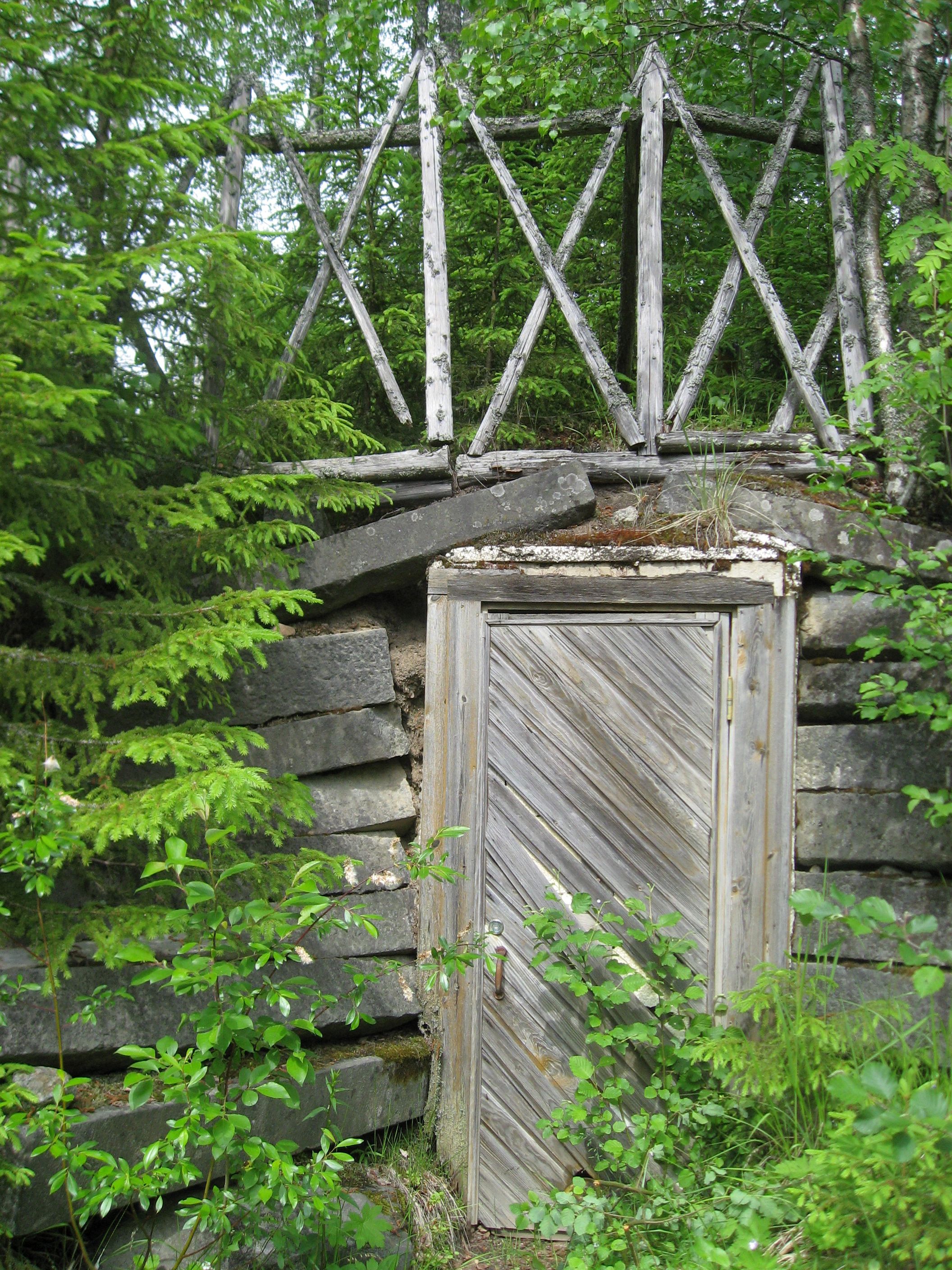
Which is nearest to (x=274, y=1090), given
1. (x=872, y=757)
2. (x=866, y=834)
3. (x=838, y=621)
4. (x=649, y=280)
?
(x=866, y=834)

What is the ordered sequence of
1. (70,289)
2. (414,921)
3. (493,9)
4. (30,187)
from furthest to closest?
(493,9) < (414,921) < (30,187) < (70,289)

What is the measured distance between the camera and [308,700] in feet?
12.8

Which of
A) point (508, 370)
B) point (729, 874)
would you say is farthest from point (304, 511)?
point (729, 874)

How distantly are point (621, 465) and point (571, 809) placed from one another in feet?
5.29

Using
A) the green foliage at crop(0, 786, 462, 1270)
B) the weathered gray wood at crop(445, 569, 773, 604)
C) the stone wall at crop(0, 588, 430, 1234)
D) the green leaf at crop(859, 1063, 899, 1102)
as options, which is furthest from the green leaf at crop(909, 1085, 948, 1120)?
the weathered gray wood at crop(445, 569, 773, 604)

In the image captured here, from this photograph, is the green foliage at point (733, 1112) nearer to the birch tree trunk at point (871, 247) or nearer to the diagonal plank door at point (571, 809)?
the diagonal plank door at point (571, 809)

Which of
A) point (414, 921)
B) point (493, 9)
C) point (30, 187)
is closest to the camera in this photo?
point (30, 187)

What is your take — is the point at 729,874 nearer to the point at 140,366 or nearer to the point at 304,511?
the point at 304,511

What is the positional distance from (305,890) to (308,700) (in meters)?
1.68

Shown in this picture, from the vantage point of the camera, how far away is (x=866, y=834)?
3514mm

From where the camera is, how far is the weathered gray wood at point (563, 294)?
4.28 meters

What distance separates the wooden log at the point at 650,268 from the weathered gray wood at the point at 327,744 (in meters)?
1.81

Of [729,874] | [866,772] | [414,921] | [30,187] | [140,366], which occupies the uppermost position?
[30,187]

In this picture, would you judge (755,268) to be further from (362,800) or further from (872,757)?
(362,800)
